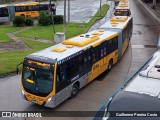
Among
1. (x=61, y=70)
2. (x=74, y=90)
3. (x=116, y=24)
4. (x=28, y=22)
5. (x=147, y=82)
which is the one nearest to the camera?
(x=147, y=82)

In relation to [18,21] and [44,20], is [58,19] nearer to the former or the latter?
[44,20]

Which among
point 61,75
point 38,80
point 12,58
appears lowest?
point 12,58

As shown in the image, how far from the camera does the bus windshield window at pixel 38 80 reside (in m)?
14.1

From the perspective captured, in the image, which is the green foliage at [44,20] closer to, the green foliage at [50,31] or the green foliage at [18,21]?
the green foliage at [50,31]

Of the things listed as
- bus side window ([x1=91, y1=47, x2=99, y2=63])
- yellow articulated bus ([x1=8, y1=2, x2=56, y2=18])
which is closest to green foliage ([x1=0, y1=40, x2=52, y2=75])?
bus side window ([x1=91, y1=47, x2=99, y2=63])

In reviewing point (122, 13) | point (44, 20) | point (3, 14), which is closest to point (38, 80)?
point (44, 20)

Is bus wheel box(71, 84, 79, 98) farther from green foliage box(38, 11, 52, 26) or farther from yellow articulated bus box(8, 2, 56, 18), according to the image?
yellow articulated bus box(8, 2, 56, 18)

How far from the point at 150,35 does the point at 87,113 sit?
22119 millimetres

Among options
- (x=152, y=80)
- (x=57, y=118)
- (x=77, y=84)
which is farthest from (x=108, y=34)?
(x=152, y=80)

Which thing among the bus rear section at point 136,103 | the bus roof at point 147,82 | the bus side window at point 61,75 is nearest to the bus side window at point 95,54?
the bus side window at point 61,75

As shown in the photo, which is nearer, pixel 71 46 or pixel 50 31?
pixel 71 46

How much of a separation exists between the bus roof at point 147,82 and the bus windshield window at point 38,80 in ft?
15.5

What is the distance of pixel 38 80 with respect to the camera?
1431 cm

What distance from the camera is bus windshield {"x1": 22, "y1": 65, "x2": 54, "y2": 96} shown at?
14133 millimetres
